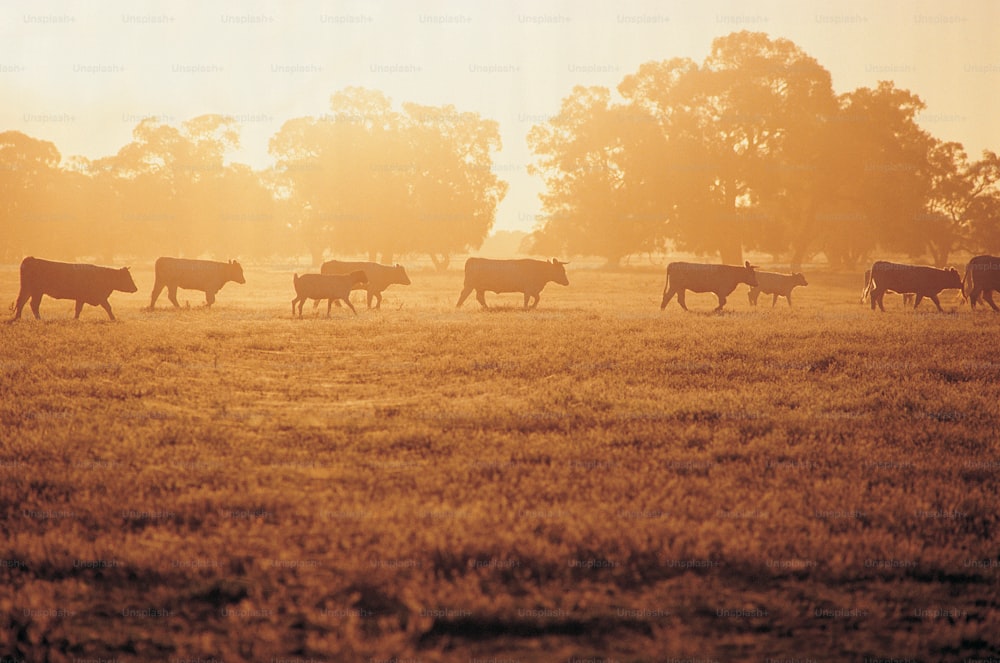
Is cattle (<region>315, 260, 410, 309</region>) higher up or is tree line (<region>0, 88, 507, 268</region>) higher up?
tree line (<region>0, 88, 507, 268</region>)

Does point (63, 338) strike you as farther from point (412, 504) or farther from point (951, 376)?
point (951, 376)

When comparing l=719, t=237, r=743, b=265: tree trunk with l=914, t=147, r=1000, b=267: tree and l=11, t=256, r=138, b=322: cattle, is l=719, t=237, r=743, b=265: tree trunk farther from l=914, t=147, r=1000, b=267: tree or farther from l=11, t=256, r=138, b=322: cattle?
l=11, t=256, r=138, b=322: cattle

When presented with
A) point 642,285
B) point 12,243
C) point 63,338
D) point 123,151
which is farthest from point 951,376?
point 12,243

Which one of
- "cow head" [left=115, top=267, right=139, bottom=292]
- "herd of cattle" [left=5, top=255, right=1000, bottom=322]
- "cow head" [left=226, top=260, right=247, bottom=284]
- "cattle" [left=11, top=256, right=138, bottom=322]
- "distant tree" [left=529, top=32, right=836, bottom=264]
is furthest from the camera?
"distant tree" [left=529, top=32, right=836, bottom=264]

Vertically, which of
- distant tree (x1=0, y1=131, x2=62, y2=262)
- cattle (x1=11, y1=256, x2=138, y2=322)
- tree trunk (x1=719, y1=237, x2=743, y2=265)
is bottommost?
cattle (x1=11, y1=256, x2=138, y2=322)

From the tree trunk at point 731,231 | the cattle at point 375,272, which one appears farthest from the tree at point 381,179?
the cattle at point 375,272

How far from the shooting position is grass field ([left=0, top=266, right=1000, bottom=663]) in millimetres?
4262

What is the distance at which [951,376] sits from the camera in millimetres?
12469

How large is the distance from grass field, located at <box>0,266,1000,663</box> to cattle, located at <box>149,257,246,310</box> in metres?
15.0

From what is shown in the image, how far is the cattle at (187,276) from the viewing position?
27156 mm

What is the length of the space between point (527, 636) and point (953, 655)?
217cm

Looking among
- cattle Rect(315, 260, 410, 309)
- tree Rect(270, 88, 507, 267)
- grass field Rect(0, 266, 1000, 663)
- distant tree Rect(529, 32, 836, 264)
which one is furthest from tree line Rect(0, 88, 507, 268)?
grass field Rect(0, 266, 1000, 663)

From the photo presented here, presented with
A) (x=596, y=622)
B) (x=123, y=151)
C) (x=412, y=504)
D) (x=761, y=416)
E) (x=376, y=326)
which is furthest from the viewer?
(x=123, y=151)

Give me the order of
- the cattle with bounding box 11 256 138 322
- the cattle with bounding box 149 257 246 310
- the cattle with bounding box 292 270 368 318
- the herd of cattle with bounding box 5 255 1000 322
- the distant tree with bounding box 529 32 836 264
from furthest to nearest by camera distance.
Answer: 1. the distant tree with bounding box 529 32 836 264
2. the cattle with bounding box 149 257 246 310
3. the herd of cattle with bounding box 5 255 1000 322
4. the cattle with bounding box 292 270 368 318
5. the cattle with bounding box 11 256 138 322
